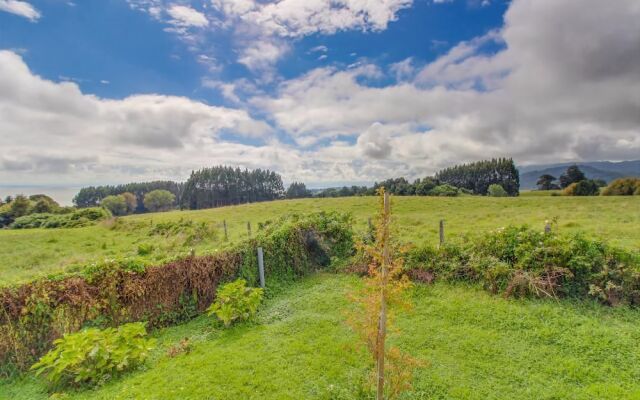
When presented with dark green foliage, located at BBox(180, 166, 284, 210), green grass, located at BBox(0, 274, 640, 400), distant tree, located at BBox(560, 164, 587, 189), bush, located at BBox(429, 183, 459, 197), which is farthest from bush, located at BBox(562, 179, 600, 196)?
dark green foliage, located at BBox(180, 166, 284, 210)

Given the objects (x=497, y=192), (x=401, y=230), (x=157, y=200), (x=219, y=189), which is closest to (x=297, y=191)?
(x=219, y=189)

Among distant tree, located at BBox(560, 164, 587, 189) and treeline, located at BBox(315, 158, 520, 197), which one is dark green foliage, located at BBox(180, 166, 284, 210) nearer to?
treeline, located at BBox(315, 158, 520, 197)

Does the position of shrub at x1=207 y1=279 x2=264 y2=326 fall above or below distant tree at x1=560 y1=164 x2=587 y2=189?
below

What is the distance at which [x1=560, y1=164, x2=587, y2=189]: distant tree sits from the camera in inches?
2152

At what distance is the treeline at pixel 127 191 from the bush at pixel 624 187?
88.8 metres

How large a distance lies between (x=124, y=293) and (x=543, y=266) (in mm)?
9756

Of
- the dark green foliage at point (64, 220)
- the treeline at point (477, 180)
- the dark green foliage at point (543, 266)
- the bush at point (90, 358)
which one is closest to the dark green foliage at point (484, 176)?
the treeline at point (477, 180)

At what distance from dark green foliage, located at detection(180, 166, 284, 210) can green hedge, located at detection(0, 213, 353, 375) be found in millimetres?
62652

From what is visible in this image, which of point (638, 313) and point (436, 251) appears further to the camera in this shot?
point (436, 251)

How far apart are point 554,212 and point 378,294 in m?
25.8

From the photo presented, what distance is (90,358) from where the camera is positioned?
4.95 m

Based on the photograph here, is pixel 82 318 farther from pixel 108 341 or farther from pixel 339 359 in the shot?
pixel 339 359

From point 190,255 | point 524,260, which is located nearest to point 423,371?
point 524,260

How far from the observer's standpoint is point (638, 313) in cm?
603
